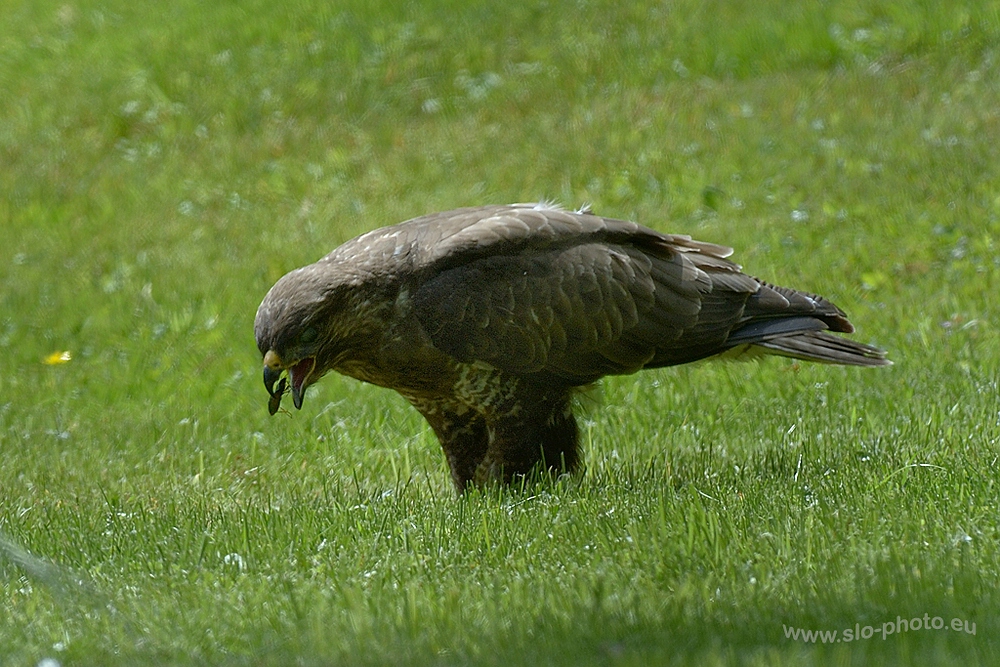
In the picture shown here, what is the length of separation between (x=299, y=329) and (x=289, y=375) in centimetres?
30

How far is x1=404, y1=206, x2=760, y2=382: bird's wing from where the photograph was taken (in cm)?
512

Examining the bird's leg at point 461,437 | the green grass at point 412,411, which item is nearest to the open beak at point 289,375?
the green grass at point 412,411

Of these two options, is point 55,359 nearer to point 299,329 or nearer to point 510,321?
point 299,329

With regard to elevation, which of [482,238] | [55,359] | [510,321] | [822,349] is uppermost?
[482,238]

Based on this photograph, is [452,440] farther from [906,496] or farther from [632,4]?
[632,4]

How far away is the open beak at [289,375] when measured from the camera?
497 cm

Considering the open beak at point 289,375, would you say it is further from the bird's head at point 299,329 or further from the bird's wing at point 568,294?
the bird's wing at point 568,294

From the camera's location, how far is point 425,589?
3883 millimetres

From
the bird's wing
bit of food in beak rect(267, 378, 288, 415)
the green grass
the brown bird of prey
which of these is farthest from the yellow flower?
the bird's wing


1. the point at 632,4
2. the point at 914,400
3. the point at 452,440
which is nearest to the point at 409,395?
the point at 452,440

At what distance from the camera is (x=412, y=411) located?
713 centimetres

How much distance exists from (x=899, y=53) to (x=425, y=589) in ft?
31.3

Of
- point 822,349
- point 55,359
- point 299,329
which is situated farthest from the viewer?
point 55,359

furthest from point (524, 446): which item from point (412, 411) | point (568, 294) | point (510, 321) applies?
point (412, 411)
